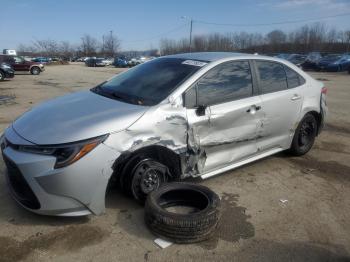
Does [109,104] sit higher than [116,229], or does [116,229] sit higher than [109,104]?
[109,104]

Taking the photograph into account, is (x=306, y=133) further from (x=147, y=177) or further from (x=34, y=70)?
(x=34, y=70)

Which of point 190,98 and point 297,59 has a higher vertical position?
point 190,98

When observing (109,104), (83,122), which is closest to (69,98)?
(109,104)

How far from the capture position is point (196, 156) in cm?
388

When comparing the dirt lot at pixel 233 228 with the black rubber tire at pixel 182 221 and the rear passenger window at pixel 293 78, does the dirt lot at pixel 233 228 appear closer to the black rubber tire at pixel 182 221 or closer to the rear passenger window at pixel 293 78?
the black rubber tire at pixel 182 221

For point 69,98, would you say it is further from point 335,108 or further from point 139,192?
point 335,108

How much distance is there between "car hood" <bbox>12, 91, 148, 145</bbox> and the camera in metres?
3.15

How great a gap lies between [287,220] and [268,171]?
1.39 metres

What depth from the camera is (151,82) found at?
414 cm

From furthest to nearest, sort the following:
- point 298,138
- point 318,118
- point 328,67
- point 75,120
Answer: point 328,67 < point 318,118 < point 298,138 < point 75,120

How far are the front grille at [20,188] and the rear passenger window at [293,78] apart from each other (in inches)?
148

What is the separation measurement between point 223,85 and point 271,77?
3.27ft

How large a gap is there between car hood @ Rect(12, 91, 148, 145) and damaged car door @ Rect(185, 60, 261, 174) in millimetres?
687

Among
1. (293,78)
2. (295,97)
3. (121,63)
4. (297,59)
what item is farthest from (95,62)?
(295,97)
